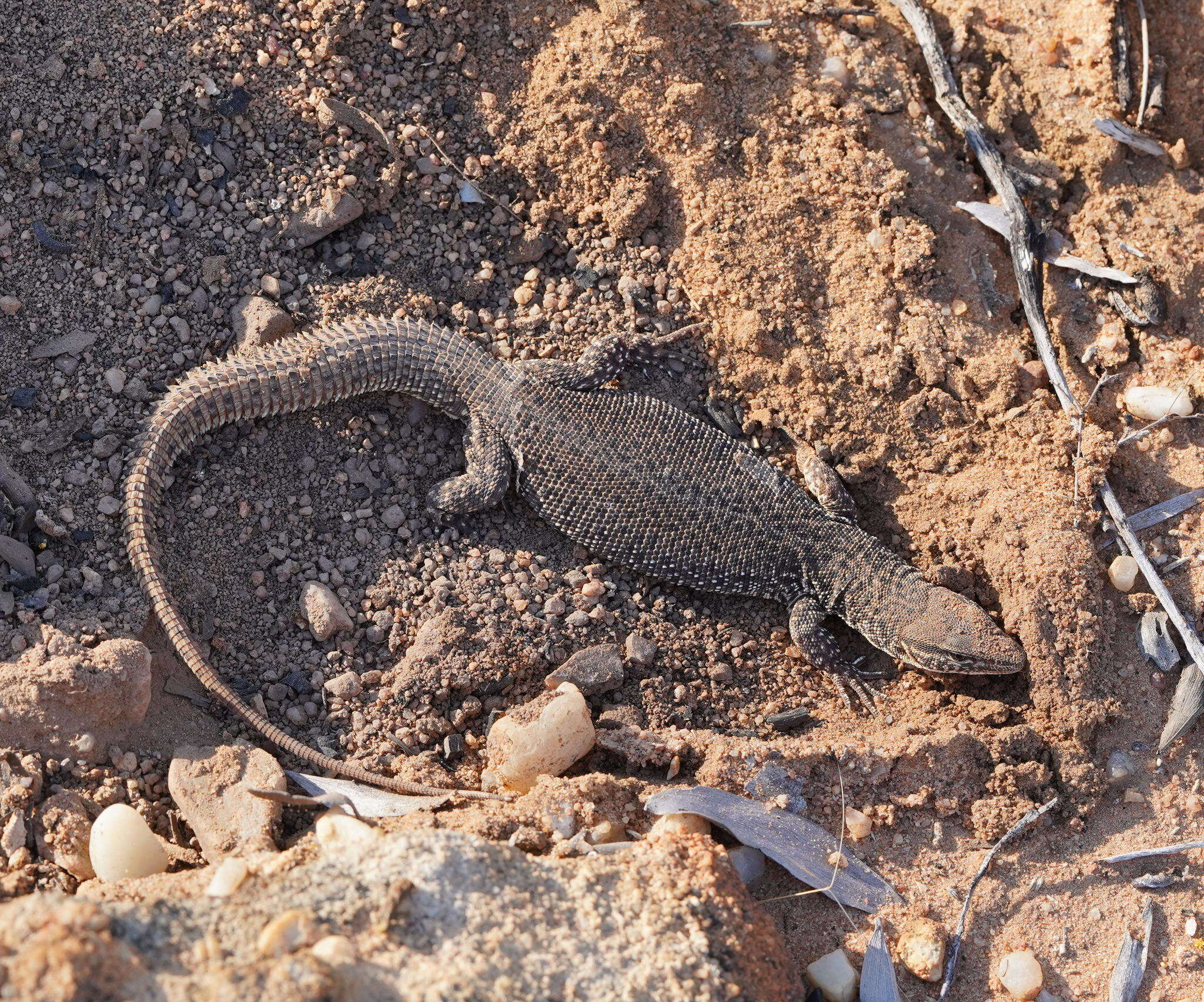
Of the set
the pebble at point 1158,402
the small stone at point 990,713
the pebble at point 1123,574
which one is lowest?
the small stone at point 990,713

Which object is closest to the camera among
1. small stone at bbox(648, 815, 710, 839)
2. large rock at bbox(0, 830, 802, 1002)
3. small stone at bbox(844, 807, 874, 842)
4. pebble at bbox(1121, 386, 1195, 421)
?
large rock at bbox(0, 830, 802, 1002)

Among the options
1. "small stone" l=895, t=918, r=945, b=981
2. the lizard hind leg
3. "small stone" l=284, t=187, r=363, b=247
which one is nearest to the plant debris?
"small stone" l=895, t=918, r=945, b=981

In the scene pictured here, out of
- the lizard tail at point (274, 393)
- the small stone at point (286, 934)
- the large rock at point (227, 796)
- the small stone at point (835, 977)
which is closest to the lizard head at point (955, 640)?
the small stone at point (835, 977)

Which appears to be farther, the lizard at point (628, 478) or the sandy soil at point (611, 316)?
the lizard at point (628, 478)

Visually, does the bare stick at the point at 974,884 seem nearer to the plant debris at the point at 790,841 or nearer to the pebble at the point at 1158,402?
the plant debris at the point at 790,841

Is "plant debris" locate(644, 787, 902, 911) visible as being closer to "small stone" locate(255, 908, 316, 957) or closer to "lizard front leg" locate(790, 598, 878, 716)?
"lizard front leg" locate(790, 598, 878, 716)

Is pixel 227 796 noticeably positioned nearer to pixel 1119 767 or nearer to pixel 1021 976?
pixel 1021 976

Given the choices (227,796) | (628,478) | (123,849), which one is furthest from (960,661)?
(123,849)
